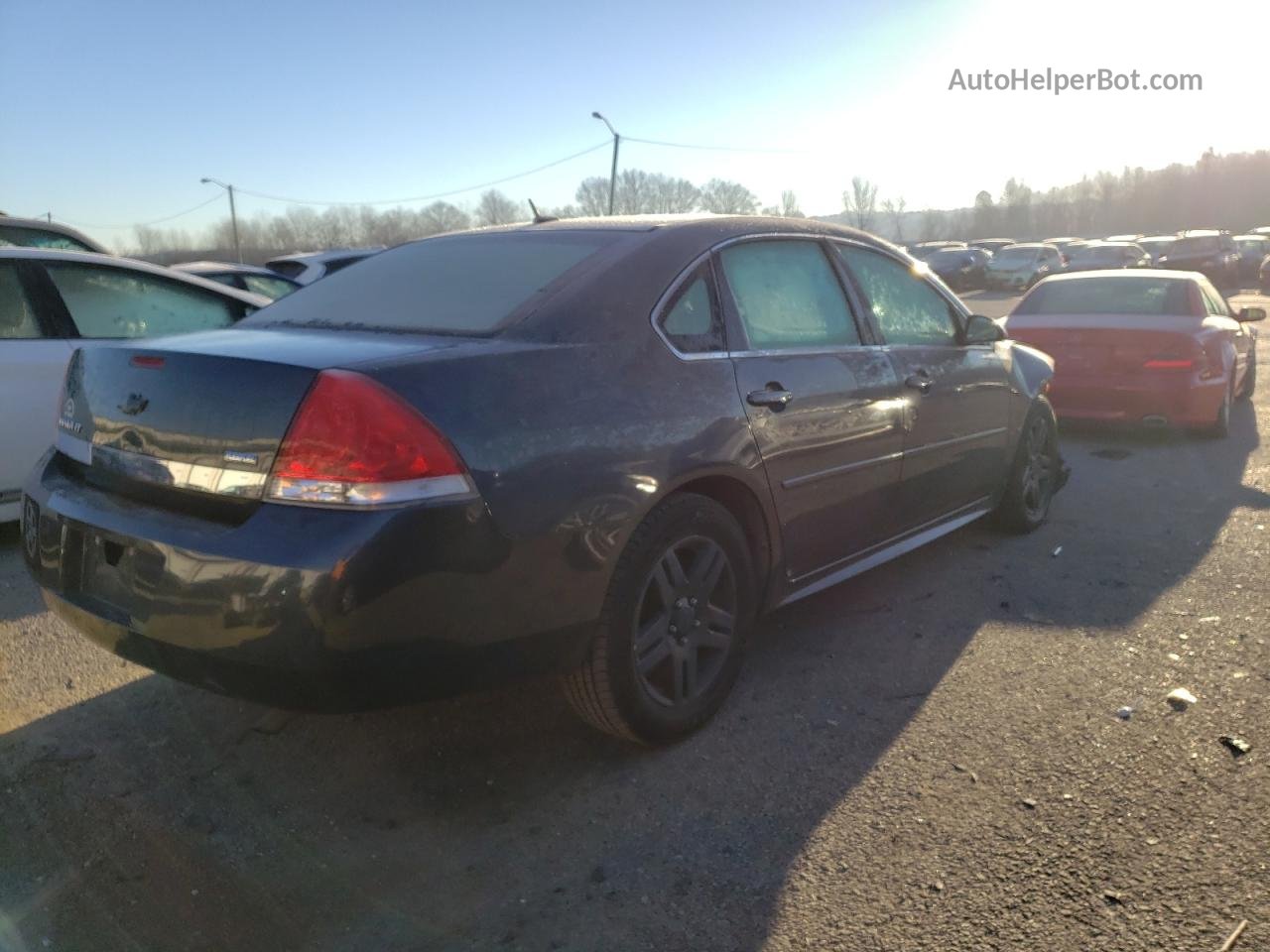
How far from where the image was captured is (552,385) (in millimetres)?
2740

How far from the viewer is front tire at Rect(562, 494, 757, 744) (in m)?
2.90

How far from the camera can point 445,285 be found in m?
3.36

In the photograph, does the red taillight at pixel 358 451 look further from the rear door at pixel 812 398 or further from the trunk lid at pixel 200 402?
the rear door at pixel 812 398

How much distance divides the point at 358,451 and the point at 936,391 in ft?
9.23

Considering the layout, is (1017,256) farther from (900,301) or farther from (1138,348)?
(900,301)

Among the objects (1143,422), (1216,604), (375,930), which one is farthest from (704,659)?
(1143,422)

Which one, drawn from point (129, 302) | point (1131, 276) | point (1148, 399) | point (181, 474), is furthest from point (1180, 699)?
point (1131, 276)

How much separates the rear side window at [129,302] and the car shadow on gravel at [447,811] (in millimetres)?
2763

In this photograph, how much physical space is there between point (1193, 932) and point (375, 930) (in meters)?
1.84

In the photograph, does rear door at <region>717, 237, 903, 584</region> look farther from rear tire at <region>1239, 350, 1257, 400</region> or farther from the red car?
rear tire at <region>1239, 350, 1257, 400</region>

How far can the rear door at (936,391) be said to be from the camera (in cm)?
425

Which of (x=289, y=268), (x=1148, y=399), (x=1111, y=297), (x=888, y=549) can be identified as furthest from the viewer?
(x=289, y=268)

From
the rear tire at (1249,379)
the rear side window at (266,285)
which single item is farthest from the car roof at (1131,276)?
the rear side window at (266,285)

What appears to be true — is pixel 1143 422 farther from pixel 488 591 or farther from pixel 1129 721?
pixel 488 591
